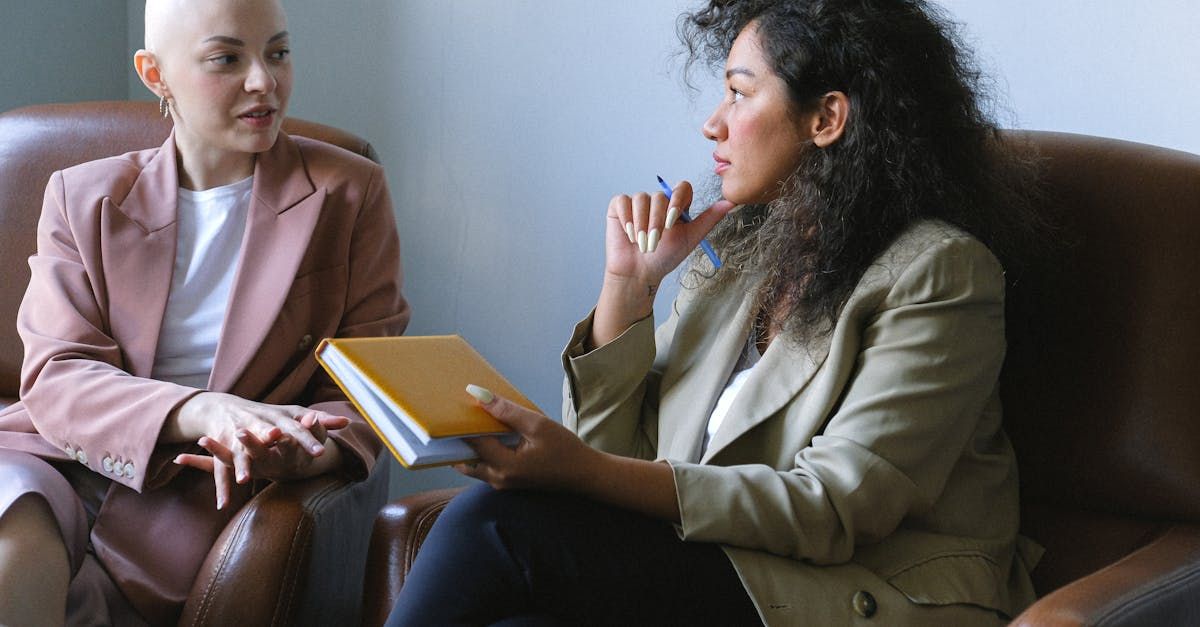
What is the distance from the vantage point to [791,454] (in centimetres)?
143

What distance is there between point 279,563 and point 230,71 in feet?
2.26

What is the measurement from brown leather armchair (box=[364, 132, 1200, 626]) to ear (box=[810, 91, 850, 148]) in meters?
0.28

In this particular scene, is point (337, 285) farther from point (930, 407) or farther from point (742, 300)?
point (930, 407)

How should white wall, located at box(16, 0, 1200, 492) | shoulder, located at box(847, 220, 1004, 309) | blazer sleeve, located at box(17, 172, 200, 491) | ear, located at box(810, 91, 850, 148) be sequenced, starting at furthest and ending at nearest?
white wall, located at box(16, 0, 1200, 492), blazer sleeve, located at box(17, 172, 200, 491), ear, located at box(810, 91, 850, 148), shoulder, located at box(847, 220, 1004, 309)

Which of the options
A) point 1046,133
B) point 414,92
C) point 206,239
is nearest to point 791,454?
point 1046,133

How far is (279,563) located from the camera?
1.43 metres

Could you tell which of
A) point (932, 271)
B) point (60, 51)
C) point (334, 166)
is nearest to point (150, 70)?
point (334, 166)

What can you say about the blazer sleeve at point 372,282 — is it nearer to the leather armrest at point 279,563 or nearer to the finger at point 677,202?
the leather armrest at point 279,563

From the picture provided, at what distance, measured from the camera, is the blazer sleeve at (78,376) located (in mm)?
1595

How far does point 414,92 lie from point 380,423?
4.27 ft

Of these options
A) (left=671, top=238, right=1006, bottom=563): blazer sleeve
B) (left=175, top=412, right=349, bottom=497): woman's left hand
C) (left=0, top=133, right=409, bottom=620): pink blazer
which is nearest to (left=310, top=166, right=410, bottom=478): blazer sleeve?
(left=0, top=133, right=409, bottom=620): pink blazer

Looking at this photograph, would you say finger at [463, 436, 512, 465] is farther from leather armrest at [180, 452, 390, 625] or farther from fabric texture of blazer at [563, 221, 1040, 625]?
leather armrest at [180, 452, 390, 625]

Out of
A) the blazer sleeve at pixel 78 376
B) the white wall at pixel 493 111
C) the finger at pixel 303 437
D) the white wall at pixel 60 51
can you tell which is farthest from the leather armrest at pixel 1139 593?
the white wall at pixel 60 51

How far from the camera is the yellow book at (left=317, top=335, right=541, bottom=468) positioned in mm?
1178
